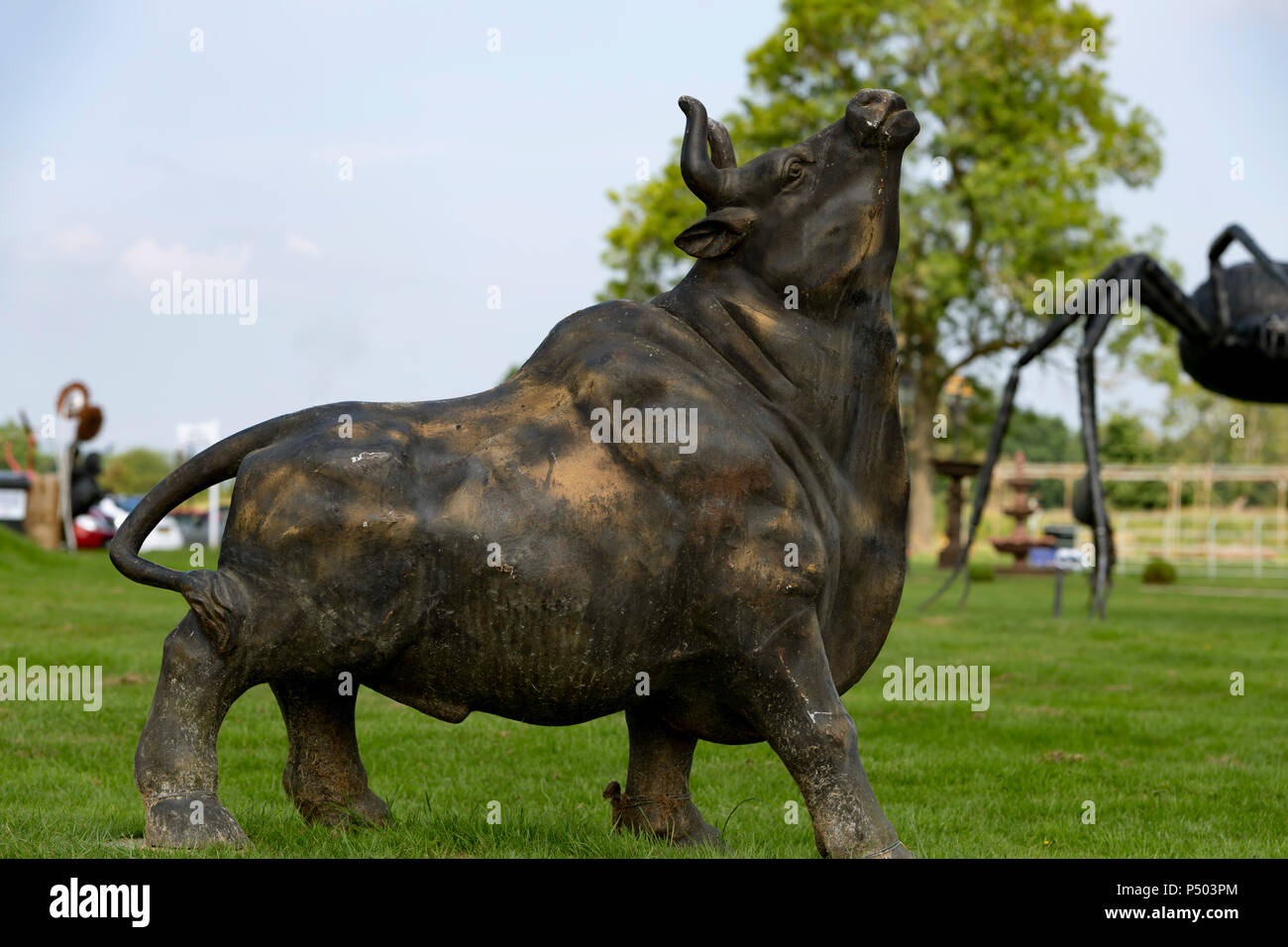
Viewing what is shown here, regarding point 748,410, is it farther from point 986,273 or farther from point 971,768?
point 986,273

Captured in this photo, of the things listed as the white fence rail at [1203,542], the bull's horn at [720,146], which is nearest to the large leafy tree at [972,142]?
the white fence rail at [1203,542]

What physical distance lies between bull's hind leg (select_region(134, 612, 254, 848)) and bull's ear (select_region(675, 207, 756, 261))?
1.70 meters

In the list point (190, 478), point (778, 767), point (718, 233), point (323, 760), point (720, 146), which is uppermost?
point (720, 146)

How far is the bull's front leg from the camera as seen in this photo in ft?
12.2

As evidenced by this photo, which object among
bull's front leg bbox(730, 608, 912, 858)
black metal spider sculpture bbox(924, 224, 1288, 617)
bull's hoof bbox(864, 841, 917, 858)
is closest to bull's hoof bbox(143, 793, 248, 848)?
bull's front leg bbox(730, 608, 912, 858)

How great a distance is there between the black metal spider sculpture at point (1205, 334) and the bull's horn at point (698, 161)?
902 cm

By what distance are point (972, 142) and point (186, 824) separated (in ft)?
95.4

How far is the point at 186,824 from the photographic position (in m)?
3.61

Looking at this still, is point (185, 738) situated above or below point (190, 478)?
→ below

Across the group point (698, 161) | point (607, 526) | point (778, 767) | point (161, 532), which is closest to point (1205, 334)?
point (778, 767)

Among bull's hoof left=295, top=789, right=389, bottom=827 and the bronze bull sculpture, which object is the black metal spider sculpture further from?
bull's hoof left=295, top=789, right=389, bottom=827

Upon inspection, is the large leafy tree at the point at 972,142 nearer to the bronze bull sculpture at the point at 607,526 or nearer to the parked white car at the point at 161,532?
the parked white car at the point at 161,532

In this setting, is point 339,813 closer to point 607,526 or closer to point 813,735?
point 607,526
